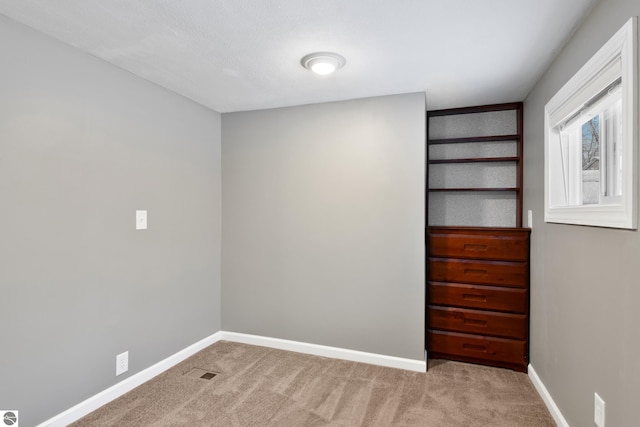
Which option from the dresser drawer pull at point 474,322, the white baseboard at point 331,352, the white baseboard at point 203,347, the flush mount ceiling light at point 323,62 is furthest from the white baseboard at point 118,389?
the flush mount ceiling light at point 323,62

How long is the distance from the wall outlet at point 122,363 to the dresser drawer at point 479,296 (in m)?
2.44

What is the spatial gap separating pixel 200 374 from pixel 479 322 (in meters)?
2.33

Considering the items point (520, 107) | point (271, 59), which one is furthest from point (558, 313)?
point (271, 59)

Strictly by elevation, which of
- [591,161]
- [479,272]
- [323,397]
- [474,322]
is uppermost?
[591,161]

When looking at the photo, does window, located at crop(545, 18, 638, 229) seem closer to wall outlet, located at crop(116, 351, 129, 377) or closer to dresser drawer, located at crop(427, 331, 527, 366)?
dresser drawer, located at crop(427, 331, 527, 366)

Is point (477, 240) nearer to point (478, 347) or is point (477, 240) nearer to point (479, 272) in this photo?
point (479, 272)

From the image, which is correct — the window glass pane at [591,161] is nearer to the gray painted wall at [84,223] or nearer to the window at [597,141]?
the window at [597,141]

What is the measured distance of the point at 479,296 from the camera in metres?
2.85

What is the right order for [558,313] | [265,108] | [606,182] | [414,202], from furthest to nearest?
[265,108] → [414,202] → [558,313] → [606,182]

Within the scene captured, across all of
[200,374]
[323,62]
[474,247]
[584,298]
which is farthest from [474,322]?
[323,62]

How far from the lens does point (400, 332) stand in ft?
9.36

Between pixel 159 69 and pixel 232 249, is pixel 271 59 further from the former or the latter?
pixel 232 249

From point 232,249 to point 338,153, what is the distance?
143 cm

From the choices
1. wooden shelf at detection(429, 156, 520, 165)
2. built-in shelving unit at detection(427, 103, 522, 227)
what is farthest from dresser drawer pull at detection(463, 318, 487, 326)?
wooden shelf at detection(429, 156, 520, 165)
